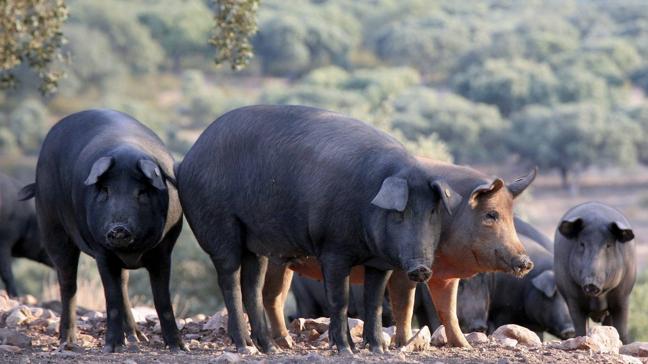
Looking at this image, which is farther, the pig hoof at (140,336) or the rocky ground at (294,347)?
the pig hoof at (140,336)

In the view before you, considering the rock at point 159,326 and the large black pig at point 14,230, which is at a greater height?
the large black pig at point 14,230

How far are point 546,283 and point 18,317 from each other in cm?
624

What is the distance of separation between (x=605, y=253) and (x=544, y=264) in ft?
7.94

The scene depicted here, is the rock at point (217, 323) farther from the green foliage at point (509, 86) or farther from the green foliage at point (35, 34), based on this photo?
the green foliage at point (509, 86)

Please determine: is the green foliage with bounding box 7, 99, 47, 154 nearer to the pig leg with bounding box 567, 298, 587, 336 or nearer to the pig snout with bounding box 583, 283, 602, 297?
the pig leg with bounding box 567, 298, 587, 336

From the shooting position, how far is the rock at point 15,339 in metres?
9.73

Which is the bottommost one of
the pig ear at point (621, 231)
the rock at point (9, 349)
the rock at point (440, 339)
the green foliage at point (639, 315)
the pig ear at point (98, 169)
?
the rock at point (9, 349)

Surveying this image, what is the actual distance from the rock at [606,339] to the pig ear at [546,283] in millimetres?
4480

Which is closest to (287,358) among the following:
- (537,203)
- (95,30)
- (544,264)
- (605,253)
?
(605,253)

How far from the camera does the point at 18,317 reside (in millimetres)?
11039

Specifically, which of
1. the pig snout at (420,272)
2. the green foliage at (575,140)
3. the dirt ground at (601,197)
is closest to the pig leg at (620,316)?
the pig snout at (420,272)

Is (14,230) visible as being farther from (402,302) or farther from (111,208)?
(402,302)

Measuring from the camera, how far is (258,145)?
29.9ft

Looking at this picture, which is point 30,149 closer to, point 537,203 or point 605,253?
point 537,203
